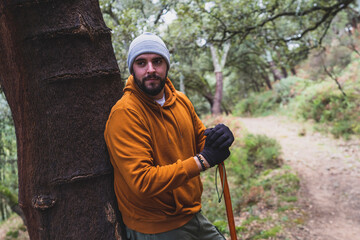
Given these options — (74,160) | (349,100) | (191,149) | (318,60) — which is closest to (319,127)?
(349,100)

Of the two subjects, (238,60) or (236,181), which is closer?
(236,181)

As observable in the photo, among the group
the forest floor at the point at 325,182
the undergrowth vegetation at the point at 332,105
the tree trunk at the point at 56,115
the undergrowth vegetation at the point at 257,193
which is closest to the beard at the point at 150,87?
the tree trunk at the point at 56,115

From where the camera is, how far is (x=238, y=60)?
882 inches

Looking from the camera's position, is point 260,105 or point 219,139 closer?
point 219,139

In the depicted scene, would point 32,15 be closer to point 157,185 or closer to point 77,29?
point 77,29

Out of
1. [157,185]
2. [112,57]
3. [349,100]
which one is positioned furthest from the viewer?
[349,100]

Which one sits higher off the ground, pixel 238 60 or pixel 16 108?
pixel 238 60

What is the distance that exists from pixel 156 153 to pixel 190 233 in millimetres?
716

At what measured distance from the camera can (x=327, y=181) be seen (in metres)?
7.07

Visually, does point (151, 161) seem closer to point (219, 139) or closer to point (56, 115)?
point (219, 139)

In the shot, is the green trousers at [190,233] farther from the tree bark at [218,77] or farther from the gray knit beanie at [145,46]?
the tree bark at [218,77]

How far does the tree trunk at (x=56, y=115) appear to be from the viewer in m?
1.70

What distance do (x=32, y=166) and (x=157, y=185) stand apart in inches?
32.7

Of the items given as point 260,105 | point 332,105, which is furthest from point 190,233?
point 260,105
